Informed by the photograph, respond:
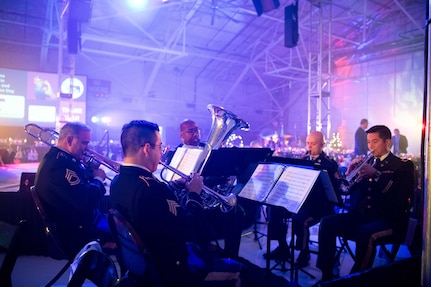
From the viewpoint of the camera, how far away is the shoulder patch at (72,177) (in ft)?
10.7

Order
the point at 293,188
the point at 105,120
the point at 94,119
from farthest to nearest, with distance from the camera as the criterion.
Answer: the point at 105,120, the point at 94,119, the point at 293,188

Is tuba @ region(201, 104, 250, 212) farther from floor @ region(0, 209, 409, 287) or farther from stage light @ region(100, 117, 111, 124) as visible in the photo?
stage light @ region(100, 117, 111, 124)

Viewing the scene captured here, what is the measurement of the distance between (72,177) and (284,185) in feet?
7.21

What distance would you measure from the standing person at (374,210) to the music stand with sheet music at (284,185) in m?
0.58

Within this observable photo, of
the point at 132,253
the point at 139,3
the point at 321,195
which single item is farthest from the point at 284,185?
the point at 139,3

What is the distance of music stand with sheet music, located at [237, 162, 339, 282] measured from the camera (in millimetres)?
2855

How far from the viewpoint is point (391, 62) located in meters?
16.5

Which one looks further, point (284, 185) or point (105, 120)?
point (105, 120)

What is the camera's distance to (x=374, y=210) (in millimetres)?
3770

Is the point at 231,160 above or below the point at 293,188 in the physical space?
above

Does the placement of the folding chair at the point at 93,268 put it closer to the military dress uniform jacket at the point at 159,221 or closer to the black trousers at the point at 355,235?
the military dress uniform jacket at the point at 159,221

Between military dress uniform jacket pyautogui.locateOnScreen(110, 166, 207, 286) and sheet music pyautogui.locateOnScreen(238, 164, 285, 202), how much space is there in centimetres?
122

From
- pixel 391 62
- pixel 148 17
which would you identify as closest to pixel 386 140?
pixel 148 17

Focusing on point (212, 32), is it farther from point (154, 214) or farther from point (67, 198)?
point (154, 214)
